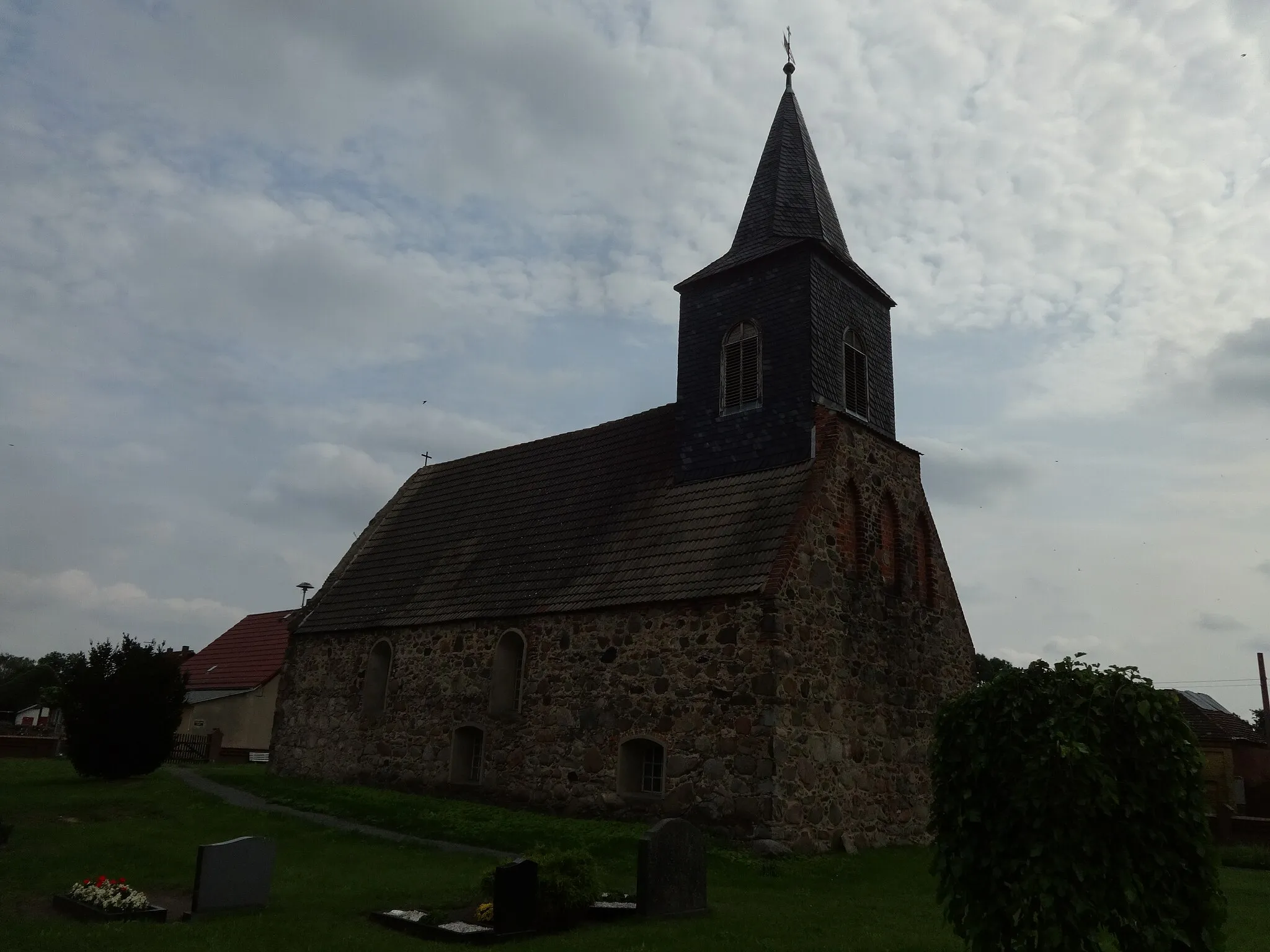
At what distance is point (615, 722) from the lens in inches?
664

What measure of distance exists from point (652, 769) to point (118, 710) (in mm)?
11492

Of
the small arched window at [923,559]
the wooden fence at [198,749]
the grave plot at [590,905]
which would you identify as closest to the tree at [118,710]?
the wooden fence at [198,749]

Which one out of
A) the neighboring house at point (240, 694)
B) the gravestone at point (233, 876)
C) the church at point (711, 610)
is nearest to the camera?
the gravestone at point (233, 876)

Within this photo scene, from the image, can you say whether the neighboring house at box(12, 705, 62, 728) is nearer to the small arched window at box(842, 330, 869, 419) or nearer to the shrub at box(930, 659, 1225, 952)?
the small arched window at box(842, 330, 869, 419)

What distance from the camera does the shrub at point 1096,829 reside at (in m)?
6.67

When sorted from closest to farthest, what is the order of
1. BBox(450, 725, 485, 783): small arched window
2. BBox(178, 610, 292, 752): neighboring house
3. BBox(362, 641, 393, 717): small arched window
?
BBox(450, 725, 485, 783): small arched window
BBox(362, 641, 393, 717): small arched window
BBox(178, 610, 292, 752): neighboring house

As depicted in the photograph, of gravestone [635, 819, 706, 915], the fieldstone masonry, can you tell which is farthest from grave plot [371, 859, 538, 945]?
the fieldstone masonry

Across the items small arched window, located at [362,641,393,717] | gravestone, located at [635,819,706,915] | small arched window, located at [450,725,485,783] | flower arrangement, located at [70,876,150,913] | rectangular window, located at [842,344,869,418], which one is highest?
rectangular window, located at [842,344,869,418]

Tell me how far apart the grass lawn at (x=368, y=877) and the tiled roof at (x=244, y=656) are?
15.0 meters

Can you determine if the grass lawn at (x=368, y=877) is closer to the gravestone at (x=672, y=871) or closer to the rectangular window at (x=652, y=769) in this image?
the gravestone at (x=672, y=871)

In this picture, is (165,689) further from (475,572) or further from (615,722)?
(615,722)

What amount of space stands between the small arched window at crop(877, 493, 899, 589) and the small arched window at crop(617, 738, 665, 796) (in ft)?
18.3

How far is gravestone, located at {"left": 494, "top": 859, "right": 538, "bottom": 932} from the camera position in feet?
31.6

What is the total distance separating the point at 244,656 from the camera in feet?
121
